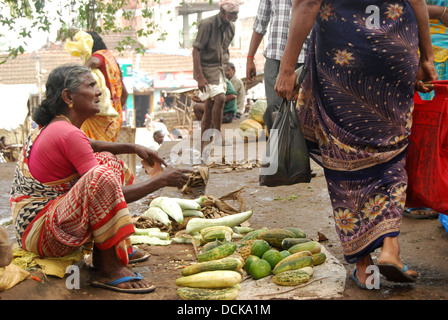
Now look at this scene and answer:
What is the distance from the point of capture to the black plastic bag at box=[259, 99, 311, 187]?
2.96m

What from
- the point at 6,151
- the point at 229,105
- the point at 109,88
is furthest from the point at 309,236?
the point at 6,151

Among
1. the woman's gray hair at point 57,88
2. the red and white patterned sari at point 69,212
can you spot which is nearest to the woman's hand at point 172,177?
the red and white patterned sari at point 69,212

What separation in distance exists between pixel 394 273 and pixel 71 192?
181 centimetres

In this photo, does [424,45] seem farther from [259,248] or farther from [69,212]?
[69,212]

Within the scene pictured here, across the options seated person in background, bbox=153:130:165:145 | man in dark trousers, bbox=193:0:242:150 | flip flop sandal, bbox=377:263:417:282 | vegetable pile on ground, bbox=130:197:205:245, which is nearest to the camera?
flip flop sandal, bbox=377:263:417:282

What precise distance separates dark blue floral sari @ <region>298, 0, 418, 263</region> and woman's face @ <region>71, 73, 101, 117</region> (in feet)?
4.87

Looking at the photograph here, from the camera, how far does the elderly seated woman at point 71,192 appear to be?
2.76m

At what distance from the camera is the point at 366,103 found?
2711mm

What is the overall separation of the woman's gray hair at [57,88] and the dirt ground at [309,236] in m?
0.97

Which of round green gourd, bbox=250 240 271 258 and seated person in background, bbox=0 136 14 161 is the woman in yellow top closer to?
round green gourd, bbox=250 240 271 258

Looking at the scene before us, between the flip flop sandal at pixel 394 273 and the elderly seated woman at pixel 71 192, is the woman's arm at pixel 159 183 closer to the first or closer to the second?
the elderly seated woman at pixel 71 192

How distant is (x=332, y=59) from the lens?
2.75 metres

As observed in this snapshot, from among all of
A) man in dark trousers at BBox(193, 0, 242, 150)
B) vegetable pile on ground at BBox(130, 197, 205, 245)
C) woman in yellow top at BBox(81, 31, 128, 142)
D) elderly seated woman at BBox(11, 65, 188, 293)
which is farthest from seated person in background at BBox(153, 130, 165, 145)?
elderly seated woman at BBox(11, 65, 188, 293)
